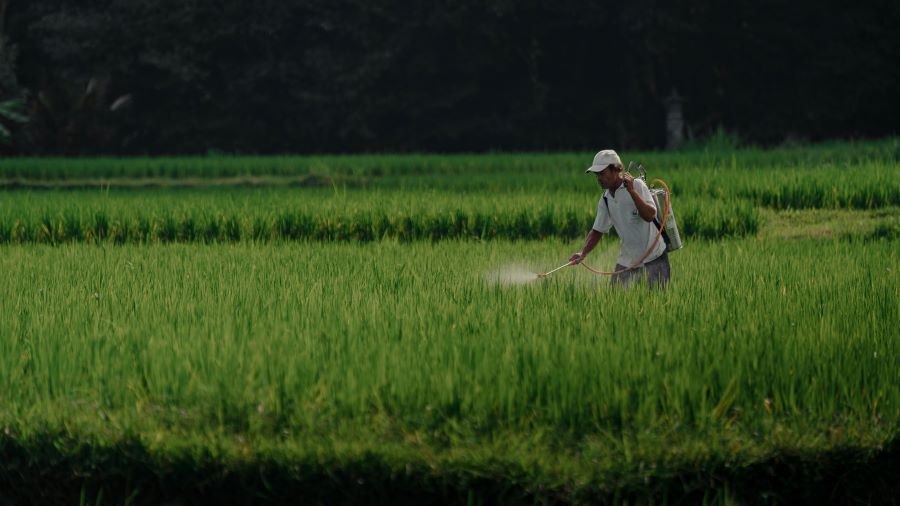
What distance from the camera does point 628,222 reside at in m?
5.08

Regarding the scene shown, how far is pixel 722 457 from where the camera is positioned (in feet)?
10.2

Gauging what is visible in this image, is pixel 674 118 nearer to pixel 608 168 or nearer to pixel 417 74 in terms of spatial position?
pixel 417 74

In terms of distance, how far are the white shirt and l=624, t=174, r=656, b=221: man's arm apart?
3 cm

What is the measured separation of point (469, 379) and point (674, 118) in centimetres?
1674

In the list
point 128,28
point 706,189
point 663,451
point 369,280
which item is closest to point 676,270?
point 369,280

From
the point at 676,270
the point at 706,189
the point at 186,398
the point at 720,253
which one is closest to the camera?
the point at 186,398

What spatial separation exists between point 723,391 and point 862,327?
0.95 m

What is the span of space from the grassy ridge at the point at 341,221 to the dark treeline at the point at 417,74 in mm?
10950

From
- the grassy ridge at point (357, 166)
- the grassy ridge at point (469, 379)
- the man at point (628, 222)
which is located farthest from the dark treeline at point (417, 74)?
the grassy ridge at point (469, 379)

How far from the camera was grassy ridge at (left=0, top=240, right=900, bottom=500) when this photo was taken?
Answer: 123 inches

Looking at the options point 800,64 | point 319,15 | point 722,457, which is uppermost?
point 319,15

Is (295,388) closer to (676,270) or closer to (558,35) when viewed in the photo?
(676,270)

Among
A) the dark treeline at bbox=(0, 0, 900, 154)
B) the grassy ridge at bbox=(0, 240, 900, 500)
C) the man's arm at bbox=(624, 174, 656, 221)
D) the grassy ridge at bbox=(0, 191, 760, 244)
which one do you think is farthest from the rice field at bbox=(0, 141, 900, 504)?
the dark treeline at bbox=(0, 0, 900, 154)

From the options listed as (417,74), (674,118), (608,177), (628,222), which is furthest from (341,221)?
(417,74)
